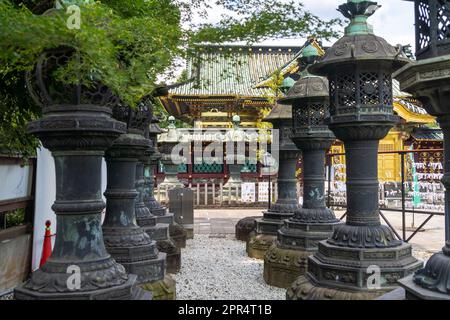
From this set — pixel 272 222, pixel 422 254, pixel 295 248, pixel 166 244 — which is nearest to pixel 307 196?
pixel 295 248

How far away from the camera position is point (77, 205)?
263cm

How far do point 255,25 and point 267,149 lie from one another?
46.8ft

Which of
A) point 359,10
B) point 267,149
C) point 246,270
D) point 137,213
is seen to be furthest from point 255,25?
point 267,149

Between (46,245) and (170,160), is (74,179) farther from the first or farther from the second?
(170,160)

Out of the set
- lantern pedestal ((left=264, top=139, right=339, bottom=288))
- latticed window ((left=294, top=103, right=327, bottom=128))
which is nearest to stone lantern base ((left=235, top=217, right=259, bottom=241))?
lantern pedestal ((left=264, top=139, right=339, bottom=288))

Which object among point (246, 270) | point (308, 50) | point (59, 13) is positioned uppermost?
point (308, 50)

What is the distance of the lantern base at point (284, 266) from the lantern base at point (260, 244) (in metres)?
1.49

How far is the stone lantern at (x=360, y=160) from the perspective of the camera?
4148 mm

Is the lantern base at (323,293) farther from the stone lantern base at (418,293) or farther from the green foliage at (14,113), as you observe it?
the green foliage at (14,113)

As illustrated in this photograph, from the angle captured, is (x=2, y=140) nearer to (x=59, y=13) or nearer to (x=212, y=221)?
(x=59, y=13)

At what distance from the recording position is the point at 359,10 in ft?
14.5

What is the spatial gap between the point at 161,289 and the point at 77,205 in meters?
1.86

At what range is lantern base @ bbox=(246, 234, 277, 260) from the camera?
25.3 feet

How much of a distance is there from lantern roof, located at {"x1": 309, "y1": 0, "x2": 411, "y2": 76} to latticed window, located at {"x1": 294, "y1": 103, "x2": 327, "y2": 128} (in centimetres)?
158
